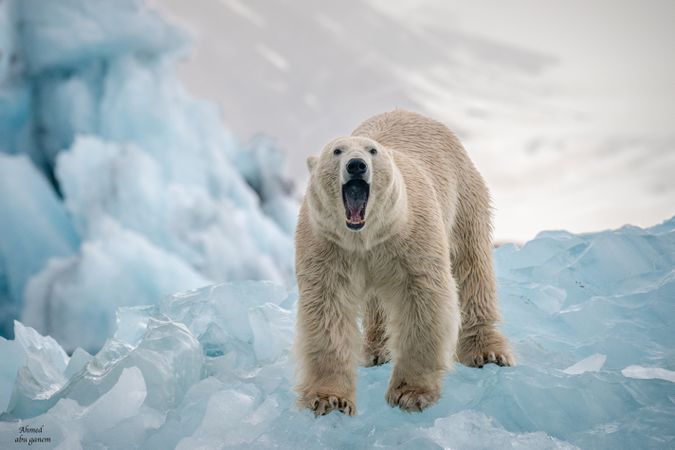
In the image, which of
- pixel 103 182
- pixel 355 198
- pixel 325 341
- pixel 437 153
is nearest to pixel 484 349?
pixel 325 341

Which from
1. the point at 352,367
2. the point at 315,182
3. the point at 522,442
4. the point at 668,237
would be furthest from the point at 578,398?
the point at 668,237

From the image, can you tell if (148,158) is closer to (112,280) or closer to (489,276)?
(112,280)

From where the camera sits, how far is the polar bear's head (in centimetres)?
319

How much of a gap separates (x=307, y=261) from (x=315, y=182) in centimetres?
A: 43

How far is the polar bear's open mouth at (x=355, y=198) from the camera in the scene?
323 cm

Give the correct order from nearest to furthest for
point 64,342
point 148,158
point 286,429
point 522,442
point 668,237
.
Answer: point 522,442
point 286,429
point 668,237
point 64,342
point 148,158

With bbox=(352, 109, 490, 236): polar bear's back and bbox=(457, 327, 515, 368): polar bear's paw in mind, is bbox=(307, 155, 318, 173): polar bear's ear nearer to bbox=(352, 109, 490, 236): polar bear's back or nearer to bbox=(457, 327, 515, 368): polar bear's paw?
bbox=(352, 109, 490, 236): polar bear's back

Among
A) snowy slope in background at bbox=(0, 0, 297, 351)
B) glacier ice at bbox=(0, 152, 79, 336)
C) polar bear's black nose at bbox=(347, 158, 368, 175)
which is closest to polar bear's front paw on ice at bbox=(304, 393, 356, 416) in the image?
polar bear's black nose at bbox=(347, 158, 368, 175)

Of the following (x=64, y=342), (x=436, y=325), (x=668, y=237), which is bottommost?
(x=64, y=342)

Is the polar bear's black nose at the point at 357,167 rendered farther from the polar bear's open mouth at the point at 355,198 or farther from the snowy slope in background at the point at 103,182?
the snowy slope in background at the point at 103,182

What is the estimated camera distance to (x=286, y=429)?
10.5 ft

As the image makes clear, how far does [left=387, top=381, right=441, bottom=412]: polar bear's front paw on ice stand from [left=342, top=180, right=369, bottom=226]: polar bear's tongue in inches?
36.8

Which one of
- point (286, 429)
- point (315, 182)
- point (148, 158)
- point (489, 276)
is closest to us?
point (286, 429)

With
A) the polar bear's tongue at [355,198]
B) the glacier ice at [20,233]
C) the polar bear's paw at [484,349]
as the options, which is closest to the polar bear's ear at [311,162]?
the polar bear's tongue at [355,198]
